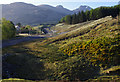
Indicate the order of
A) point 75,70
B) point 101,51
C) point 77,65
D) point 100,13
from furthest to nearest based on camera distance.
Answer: point 100,13
point 101,51
point 77,65
point 75,70

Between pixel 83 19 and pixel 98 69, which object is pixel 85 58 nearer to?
pixel 98 69

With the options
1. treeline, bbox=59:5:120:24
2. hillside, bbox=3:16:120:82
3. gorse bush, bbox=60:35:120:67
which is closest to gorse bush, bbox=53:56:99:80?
hillside, bbox=3:16:120:82

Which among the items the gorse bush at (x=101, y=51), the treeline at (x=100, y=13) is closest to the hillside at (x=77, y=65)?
the gorse bush at (x=101, y=51)

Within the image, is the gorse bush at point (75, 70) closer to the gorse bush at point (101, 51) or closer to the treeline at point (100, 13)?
the gorse bush at point (101, 51)

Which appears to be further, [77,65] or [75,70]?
[77,65]

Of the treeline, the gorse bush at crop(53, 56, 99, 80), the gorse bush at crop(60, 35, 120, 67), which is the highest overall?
the treeline

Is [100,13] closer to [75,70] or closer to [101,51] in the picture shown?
[101,51]

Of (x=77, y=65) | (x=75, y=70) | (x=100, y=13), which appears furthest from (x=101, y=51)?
(x=100, y=13)

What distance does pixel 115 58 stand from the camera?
21.9 metres

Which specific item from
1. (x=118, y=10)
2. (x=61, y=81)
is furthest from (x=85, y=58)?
(x=118, y=10)

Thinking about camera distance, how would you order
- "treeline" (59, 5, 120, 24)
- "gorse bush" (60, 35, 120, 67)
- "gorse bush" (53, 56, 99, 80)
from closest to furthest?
"gorse bush" (53, 56, 99, 80), "gorse bush" (60, 35, 120, 67), "treeline" (59, 5, 120, 24)

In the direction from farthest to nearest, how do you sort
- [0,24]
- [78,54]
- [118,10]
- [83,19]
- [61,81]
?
[83,19] < [118,10] < [0,24] < [78,54] < [61,81]

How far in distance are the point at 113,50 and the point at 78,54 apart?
7.59 m

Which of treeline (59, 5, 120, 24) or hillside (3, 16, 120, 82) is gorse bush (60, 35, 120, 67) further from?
treeline (59, 5, 120, 24)
